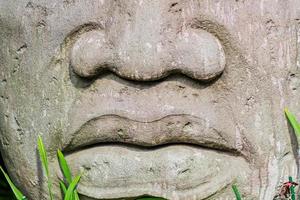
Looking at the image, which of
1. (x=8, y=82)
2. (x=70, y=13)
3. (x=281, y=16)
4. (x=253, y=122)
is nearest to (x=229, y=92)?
(x=253, y=122)

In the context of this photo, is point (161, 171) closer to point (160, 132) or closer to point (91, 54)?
point (160, 132)

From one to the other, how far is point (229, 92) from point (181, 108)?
118mm

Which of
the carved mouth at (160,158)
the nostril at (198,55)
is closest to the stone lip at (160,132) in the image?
the carved mouth at (160,158)

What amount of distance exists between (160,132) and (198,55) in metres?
0.19

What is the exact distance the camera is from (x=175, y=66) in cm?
181

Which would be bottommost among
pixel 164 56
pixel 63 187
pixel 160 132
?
pixel 63 187

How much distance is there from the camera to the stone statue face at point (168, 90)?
182 cm

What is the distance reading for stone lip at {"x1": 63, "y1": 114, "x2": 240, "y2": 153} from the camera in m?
1.83

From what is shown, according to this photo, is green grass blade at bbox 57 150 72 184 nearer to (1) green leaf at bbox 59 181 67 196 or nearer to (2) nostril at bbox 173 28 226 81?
(1) green leaf at bbox 59 181 67 196

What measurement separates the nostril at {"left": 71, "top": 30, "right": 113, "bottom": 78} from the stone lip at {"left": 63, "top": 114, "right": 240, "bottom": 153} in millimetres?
110

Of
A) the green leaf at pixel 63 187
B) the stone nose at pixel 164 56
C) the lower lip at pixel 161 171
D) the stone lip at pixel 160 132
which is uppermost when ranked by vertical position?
the stone nose at pixel 164 56

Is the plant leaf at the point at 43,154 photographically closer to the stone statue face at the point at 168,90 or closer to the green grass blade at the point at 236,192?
the stone statue face at the point at 168,90

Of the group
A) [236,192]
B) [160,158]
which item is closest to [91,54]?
[160,158]

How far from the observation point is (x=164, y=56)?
1.80m
